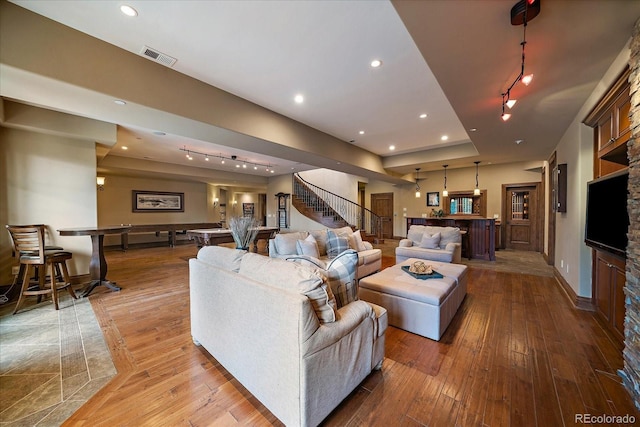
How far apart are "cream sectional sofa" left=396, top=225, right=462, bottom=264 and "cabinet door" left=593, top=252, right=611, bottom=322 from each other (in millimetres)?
2074

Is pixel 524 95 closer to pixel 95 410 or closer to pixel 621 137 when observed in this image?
pixel 621 137

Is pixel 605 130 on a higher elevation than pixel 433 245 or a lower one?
higher

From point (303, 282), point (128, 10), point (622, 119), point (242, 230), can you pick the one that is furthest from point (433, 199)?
point (128, 10)

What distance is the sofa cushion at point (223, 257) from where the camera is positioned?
6.72 feet

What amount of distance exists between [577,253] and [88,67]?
636 centimetres

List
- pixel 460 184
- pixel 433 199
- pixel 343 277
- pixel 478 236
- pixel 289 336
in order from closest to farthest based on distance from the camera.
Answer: pixel 289 336 < pixel 343 277 < pixel 478 236 < pixel 460 184 < pixel 433 199

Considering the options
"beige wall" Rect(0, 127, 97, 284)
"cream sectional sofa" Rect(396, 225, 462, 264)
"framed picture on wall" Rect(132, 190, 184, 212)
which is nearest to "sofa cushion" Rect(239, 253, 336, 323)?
"cream sectional sofa" Rect(396, 225, 462, 264)

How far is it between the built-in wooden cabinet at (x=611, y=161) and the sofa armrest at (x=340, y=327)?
2539mm

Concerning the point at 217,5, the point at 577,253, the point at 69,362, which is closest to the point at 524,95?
the point at 577,253

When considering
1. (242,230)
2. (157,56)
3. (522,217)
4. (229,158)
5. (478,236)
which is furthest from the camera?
(522,217)

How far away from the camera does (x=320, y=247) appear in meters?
4.57

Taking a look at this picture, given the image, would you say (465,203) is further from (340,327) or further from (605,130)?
(340,327)

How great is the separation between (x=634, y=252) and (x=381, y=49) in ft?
8.83

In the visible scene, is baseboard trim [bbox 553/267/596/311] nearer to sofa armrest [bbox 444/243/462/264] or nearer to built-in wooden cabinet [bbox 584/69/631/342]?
built-in wooden cabinet [bbox 584/69/631/342]
